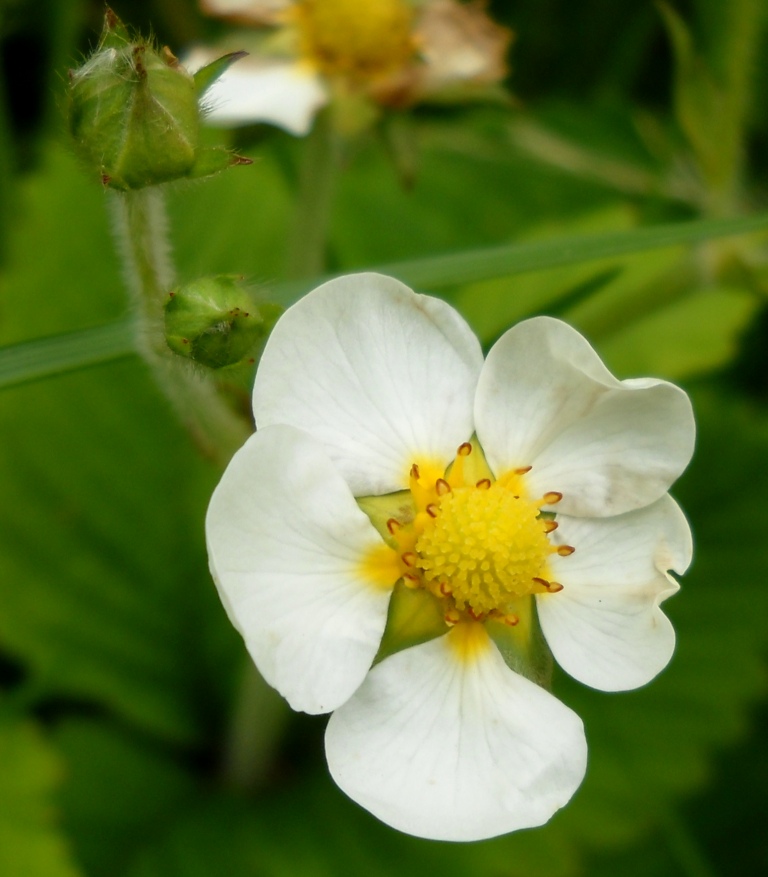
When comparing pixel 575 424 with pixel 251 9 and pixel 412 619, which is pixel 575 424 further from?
pixel 251 9

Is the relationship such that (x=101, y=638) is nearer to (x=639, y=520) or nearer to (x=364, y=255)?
(x=364, y=255)

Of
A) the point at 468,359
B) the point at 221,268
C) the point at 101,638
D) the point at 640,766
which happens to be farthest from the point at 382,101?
the point at 640,766

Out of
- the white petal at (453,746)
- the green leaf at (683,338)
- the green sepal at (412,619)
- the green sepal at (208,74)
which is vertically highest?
the green sepal at (208,74)

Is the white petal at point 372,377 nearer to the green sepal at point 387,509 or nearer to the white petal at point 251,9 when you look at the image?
the green sepal at point 387,509

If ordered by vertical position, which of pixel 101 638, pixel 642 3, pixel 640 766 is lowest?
pixel 640 766

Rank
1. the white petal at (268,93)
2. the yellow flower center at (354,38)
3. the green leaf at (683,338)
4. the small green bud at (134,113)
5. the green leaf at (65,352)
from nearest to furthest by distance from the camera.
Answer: the small green bud at (134,113), the green leaf at (65,352), the white petal at (268,93), the yellow flower center at (354,38), the green leaf at (683,338)

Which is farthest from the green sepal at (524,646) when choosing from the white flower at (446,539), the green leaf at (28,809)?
the green leaf at (28,809)

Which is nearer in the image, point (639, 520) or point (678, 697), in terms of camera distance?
point (639, 520)
